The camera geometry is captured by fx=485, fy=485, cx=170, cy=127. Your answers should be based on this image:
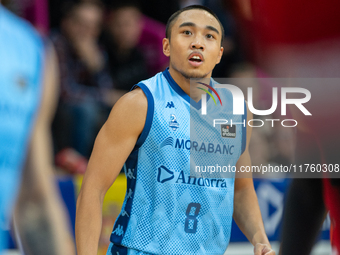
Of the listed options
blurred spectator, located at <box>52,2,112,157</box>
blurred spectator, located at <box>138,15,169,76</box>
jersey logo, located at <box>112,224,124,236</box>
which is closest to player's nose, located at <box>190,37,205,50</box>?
jersey logo, located at <box>112,224,124,236</box>

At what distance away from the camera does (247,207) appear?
8.62 feet

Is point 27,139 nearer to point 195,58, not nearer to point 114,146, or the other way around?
point 114,146

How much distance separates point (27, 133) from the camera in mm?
1979

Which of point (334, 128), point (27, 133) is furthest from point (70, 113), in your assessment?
point (334, 128)

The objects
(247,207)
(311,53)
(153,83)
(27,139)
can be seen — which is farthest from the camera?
(247,207)

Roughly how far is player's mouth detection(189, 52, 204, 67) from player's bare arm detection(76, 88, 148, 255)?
1.13ft

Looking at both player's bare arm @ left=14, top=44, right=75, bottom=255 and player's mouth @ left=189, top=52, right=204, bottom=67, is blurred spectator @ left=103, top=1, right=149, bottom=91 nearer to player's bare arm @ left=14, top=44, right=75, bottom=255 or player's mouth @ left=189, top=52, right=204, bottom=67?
player's mouth @ left=189, top=52, right=204, bottom=67

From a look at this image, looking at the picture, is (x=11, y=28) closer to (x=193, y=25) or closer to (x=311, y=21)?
(x=193, y=25)

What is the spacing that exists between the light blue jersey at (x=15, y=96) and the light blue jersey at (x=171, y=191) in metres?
0.56

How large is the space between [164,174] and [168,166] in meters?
0.04

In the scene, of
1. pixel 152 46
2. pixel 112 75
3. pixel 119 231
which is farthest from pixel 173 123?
pixel 152 46

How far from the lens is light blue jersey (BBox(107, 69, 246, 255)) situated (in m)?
2.29

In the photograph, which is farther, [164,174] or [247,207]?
[247,207]

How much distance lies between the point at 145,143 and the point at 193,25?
649mm
